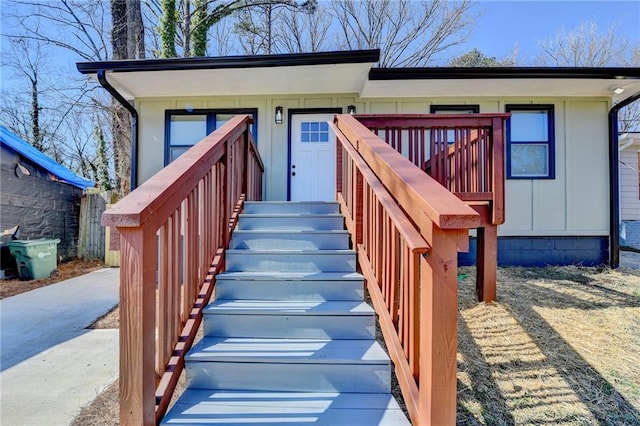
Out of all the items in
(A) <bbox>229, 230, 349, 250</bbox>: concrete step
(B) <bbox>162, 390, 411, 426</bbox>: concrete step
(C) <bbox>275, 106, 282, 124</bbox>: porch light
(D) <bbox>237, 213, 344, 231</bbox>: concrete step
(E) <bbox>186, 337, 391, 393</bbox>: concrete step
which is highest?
(C) <bbox>275, 106, 282, 124</bbox>: porch light

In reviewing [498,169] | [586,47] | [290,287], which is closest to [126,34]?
[290,287]

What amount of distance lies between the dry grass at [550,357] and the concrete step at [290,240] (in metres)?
1.32

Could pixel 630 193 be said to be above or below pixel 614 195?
above

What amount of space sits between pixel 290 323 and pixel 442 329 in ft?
3.48

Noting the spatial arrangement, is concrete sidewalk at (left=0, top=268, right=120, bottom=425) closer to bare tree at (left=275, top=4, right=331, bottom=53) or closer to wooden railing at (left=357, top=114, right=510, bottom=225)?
wooden railing at (left=357, top=114, right=510, bottom=225)

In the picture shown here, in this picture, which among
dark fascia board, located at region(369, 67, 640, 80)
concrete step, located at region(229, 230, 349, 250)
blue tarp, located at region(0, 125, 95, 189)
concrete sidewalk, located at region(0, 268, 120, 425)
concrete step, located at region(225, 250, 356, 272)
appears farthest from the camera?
blue tarp, located at region(0, 125, 95, 189)

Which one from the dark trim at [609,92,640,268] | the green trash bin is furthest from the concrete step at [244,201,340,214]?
the dark trim at [609,92,640,268]

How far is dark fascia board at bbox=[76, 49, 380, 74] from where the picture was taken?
13.4 feet

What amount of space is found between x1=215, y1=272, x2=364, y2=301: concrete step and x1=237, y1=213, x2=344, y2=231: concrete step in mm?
827

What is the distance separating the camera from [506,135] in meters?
5.23

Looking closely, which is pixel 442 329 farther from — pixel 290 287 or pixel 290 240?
pixel 290 240

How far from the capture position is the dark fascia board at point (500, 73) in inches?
174

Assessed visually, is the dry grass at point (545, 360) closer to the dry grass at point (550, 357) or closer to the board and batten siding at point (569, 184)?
the dry grass at point (550, 357)

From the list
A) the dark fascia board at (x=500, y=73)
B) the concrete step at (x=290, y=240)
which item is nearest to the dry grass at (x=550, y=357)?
the concrete step at (x=290, y=240)
